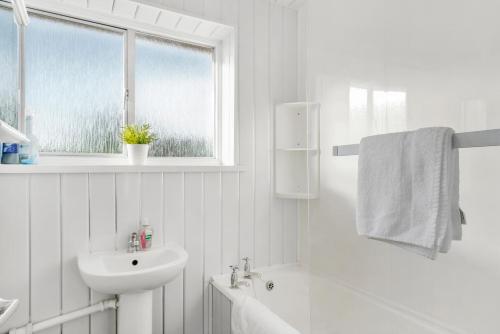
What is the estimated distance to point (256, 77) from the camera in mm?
2020

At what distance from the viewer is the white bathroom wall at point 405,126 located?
71 centimetres

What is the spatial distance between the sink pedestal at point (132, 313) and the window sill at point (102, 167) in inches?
24.2

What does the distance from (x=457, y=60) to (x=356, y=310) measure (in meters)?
0.78

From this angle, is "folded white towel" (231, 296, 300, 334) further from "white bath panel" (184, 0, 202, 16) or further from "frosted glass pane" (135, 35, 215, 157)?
"white bath panel" (184, 0, 202, 16)

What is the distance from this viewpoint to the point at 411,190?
31.4 inches

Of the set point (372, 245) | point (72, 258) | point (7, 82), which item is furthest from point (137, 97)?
point (372, 245)

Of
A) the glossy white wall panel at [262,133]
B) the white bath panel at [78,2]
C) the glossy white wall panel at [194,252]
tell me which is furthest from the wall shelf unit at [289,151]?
the white bath panel at [78,2]

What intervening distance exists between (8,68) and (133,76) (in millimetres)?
645

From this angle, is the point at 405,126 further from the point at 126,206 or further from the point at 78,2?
the point at 78,2

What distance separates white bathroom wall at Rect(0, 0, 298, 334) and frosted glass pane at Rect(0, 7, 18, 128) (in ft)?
0.97

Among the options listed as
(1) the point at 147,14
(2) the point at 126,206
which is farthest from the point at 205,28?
(2) the point at 126,206

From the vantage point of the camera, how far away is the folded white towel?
115cm

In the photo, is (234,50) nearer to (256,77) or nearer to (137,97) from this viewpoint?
(256,77)

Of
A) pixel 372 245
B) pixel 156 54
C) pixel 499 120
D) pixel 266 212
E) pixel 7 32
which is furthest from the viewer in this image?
pixel 266 212
